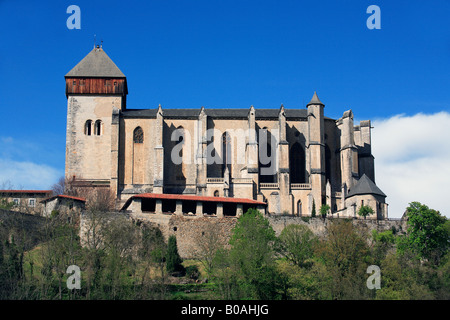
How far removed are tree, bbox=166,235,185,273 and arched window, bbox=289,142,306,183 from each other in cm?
2341

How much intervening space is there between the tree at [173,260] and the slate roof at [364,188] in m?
23.2

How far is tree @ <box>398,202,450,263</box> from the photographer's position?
211 ft

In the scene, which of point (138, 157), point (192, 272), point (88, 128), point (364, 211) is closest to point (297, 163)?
point (364, 211)

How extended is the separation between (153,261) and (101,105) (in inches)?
1192

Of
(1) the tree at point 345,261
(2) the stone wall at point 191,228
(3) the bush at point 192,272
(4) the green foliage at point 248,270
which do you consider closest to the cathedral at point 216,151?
(2) the stone wall at point 191,228

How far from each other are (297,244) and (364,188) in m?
16.9

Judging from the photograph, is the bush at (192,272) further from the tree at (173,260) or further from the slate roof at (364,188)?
the slate roof at (364,188)

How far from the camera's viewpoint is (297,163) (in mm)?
83500

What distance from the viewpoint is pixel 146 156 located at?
82625 mm

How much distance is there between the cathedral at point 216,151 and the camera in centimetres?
7931

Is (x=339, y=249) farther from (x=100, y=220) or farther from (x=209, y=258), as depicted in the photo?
(x=100, y=220)

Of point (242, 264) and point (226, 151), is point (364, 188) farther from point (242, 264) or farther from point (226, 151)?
point (242, 264)
